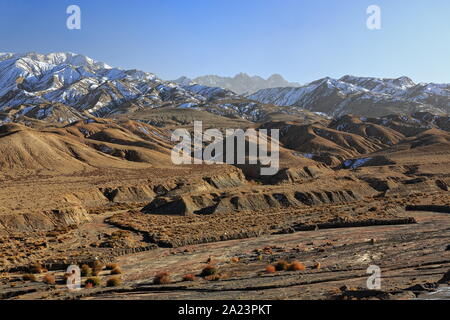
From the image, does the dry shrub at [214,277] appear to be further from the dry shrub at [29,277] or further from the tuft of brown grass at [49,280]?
the dry shrub at [29,277]

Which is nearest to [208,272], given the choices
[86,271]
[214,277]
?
[214,277]

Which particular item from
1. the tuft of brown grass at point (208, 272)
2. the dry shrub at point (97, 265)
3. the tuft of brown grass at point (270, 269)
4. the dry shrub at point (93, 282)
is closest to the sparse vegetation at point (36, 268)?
the dry shrub at point (97, 265)

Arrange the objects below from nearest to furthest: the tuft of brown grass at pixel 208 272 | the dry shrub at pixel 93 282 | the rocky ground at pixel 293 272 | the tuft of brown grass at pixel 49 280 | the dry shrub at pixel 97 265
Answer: the rocky ground at pixel 293 272 → the dry shrub at pixel 93 282 → the tuft of brown grass at pixel 49 280 → the tuft of brown grass at pixel 208 272 → the dry shrub at pixel 97 265

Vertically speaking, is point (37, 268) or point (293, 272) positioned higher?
point (293, 272)

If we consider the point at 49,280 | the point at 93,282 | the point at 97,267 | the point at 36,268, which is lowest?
the point at 36,268

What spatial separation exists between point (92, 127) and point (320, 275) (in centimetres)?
11331

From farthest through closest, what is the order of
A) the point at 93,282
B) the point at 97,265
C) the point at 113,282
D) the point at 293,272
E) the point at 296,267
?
the point at 97,265 → the point at 296,267 → the point at 293,272 → the point at 93,282 → the point at 113,282

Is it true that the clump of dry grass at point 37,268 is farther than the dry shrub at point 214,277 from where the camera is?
Yes

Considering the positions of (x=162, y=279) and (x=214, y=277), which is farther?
(x=214, y=277)

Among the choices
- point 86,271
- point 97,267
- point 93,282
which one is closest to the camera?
point 93,282

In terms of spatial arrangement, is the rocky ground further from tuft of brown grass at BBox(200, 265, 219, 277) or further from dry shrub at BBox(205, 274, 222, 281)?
tuft of brown grass at BBox(200, 265, 219, 277)

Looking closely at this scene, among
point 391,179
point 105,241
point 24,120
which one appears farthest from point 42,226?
point 24,120

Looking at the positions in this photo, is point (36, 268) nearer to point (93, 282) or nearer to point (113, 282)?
point (93, 282)

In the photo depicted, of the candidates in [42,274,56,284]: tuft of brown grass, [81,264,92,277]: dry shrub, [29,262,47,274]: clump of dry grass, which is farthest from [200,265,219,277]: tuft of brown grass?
[29,262,47,274]: clump of dry grass
